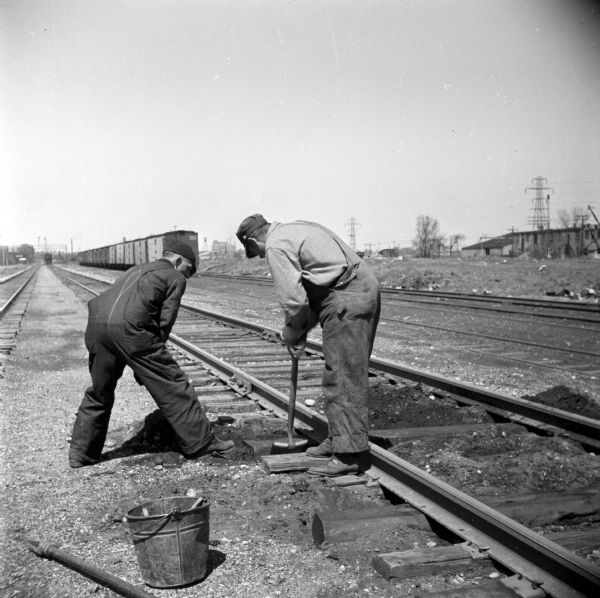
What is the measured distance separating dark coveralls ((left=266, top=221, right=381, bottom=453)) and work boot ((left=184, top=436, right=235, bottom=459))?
0.94 metres

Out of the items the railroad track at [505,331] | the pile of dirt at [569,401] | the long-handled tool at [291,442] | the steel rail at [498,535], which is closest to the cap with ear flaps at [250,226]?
the long-handled tool at [291,442]

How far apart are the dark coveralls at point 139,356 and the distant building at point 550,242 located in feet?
164

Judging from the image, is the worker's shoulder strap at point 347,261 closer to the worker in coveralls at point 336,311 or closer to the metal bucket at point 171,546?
the worker in coveralls at point 336,311

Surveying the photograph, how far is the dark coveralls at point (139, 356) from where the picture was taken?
188 inches

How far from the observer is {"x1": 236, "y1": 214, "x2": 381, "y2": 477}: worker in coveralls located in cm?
436

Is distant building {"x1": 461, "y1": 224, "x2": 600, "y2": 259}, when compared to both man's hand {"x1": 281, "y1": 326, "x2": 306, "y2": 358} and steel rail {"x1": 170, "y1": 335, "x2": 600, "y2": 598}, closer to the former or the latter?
man's hand {"x1": 281, "y1": 326, "x2": 306, "y2": 358}

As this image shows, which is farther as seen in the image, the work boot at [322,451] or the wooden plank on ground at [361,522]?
the work boot at [322,451]

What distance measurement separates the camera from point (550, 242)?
80562mm

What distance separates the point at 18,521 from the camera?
390 centimetres

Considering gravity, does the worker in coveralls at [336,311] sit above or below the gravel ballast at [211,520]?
above

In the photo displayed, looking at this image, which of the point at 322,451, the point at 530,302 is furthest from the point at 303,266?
the point at 530,302

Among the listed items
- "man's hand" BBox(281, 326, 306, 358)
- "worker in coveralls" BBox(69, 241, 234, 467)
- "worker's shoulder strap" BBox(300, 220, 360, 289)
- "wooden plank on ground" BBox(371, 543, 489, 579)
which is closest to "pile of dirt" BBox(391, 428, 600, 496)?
"wooden plank on ground" BBox(371, 543, 489, 579)

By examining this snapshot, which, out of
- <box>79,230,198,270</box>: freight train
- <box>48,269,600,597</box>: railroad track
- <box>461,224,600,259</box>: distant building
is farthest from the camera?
<box>461,224,600,259</box>: distant building

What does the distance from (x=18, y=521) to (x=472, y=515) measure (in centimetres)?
253
